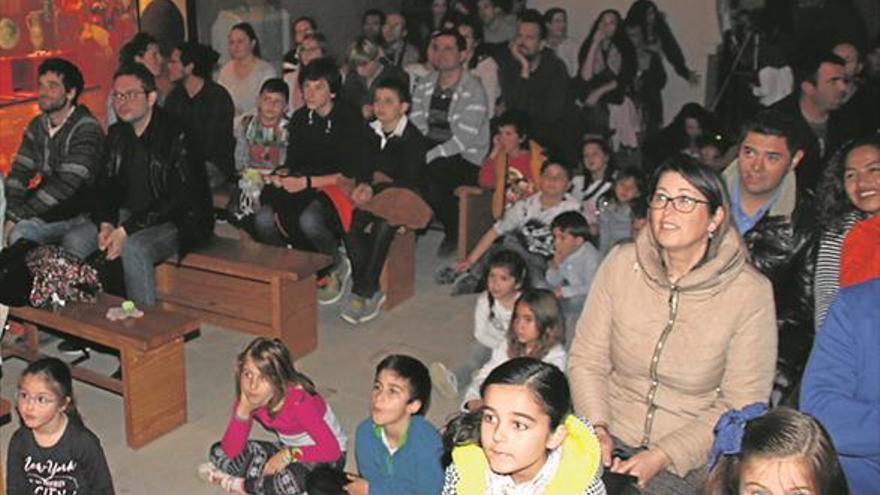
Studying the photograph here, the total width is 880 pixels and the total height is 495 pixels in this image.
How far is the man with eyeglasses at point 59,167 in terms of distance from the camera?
19.0 ft

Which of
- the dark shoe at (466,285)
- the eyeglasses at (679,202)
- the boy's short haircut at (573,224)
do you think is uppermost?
the eyeglasses at (679,202)

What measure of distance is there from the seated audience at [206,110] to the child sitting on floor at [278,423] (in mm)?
2977

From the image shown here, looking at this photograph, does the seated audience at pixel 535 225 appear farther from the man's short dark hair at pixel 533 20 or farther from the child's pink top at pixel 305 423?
the man's short dark hair at pixel 533 20

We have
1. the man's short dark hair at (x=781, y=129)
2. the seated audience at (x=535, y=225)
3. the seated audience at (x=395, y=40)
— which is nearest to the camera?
the man's short dark hair at (x=781, y=129)

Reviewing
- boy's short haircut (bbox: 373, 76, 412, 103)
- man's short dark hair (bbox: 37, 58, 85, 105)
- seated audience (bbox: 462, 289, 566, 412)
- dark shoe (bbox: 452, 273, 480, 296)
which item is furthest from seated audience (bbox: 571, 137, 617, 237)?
man's short dark hair (bbox: 37, 58, 85, 105)

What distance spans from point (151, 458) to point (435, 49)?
3622 millimetres

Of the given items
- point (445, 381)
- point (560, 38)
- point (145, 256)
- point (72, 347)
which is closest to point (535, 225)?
point (445, 381)

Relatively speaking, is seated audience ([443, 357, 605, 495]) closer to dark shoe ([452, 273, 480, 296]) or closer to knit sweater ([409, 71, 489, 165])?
dark shoe ([452, 273, 480, 296])

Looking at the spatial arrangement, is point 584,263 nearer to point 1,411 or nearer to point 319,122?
point 319,122

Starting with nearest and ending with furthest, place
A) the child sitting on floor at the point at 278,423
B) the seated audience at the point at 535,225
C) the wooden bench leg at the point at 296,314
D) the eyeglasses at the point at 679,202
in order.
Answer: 1. the eyeglasses at the point at 679,202
2. the child sitting on floor at the point at 278,423
3. the wooden bench leg at the point at 296,314
4. the seated audience at the point at 535,225

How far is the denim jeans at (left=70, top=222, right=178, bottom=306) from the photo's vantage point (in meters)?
5.59

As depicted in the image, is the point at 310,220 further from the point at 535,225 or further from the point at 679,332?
the point at 679,332

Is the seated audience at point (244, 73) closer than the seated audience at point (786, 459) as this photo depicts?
No

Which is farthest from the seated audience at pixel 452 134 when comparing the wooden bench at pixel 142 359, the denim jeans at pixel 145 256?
the wooden bench at pixel 142 359
